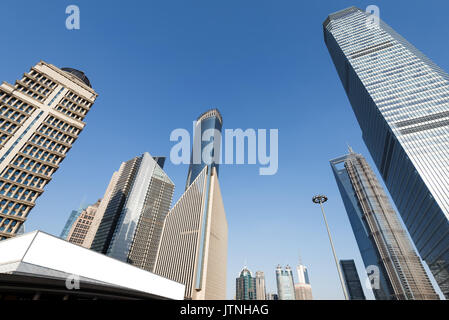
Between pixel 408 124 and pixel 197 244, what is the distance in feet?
360

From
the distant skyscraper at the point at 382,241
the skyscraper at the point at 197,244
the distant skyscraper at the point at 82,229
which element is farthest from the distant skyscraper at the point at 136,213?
the distant skyscraper at the point at 382,241

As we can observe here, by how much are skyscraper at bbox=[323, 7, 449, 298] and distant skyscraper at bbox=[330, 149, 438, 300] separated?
122ft

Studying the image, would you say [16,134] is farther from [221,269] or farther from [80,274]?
[221,269]

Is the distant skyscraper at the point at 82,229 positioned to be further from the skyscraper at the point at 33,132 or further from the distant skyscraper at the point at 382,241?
the distant skyscraper at the point at 382,241

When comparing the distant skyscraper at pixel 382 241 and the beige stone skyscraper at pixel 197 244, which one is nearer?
the beige stone skyscraper at pixel 197 244

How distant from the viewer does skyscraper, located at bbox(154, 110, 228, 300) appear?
3652 inches

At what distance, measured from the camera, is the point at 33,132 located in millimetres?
61781

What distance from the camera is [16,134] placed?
58.8 m

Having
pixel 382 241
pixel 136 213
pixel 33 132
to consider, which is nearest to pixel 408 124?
pixel 382 241

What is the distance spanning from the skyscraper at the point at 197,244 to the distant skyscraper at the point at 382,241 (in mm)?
110412

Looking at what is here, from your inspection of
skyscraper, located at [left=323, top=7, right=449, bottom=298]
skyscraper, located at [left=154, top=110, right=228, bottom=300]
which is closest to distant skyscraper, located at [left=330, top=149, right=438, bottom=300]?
skyscraper, located at [left=323, top=7, right=449, bottom=298]

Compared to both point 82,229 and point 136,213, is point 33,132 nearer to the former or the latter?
point 136,213

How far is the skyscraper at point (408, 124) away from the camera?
78.9 metres
